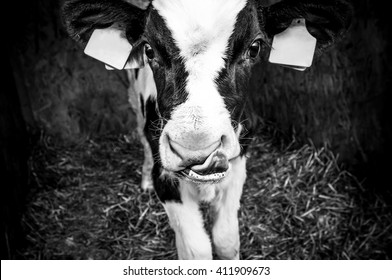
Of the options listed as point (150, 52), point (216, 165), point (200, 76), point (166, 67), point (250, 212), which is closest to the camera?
point (216, 165)

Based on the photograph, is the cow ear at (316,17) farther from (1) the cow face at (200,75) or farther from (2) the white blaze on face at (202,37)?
(2) the white blaze on face at (202,37)

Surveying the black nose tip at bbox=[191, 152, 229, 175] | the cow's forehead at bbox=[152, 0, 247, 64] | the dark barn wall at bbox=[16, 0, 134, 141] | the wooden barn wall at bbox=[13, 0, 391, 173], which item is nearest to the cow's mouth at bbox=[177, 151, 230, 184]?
the black nose tip at bbox=[191, 152, 229, 175]

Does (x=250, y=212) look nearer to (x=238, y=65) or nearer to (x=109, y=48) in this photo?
(x=238, y=65)

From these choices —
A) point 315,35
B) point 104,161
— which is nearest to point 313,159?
point 315,35

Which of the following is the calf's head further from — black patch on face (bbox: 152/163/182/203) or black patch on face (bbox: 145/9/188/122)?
black patch on face (bbox: 152/163/182/203)

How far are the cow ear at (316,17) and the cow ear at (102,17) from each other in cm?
65

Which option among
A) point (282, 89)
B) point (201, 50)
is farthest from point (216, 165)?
point (282, 89)

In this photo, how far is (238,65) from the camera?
221cm

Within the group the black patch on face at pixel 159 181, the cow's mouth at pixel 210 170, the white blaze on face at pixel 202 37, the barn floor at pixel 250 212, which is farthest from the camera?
the barn floor at pixel 250 212

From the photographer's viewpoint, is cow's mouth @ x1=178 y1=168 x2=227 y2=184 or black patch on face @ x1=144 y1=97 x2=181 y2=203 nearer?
cow's mouth @ x1=178 y1=168 x2=227 y2=184

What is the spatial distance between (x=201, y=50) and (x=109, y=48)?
0.63 m

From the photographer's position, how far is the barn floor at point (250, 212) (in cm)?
315

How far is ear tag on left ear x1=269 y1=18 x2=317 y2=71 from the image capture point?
7.97ft

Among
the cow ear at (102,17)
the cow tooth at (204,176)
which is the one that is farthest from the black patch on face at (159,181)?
the cow tooth at (204,176)
